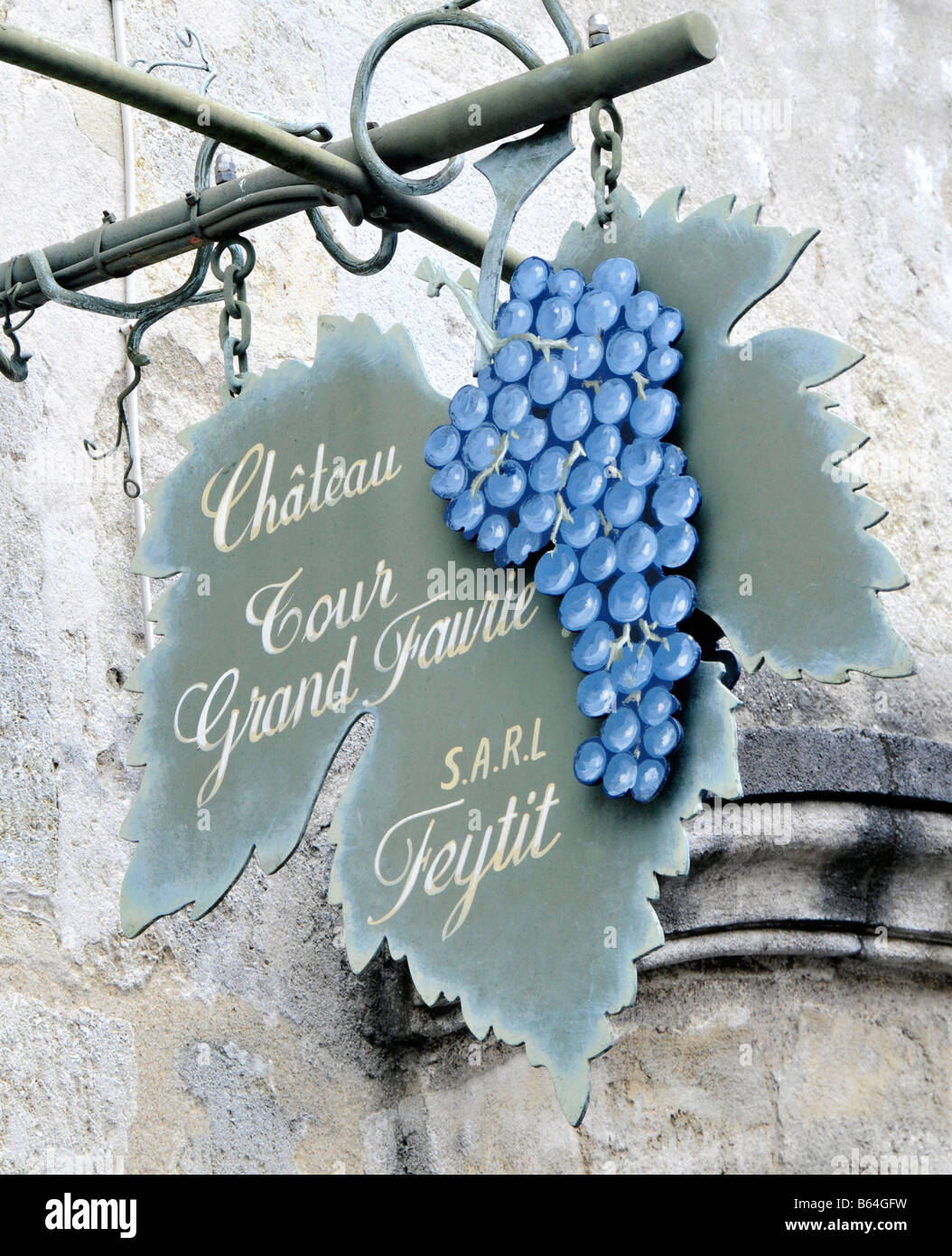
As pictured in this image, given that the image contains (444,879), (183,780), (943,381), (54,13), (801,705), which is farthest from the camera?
(943,381)

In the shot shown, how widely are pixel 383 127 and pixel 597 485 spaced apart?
426 millimetres

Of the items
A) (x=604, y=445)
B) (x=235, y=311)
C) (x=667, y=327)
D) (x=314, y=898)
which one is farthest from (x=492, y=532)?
(x=314, y=898)

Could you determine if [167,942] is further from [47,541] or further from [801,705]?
[801,705]

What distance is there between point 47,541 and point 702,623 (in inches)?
42.6

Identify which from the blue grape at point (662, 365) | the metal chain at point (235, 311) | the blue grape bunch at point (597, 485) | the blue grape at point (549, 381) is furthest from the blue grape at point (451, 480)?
the metal chain at point (235, 311)

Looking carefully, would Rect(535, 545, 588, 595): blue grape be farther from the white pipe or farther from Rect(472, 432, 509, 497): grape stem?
the white pipe

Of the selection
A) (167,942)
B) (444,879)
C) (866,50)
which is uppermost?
(866,50)

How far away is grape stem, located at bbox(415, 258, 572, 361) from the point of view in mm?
1447

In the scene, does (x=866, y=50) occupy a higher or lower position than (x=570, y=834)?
higher

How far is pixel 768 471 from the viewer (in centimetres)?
133

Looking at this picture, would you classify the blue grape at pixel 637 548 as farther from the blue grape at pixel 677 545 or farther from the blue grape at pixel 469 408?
the blue grape at pixel 469 408

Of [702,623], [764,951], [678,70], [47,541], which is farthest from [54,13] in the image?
[764,951]

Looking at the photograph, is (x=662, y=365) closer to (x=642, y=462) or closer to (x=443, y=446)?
(x=642, y=462)

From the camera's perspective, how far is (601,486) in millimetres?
1389
